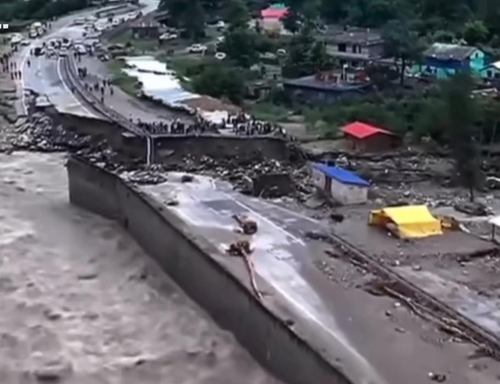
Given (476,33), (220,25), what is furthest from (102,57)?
(476,33)

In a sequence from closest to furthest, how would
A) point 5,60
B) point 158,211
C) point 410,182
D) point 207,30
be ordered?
point 158,211 < point 410,182 < point 5,60 < point 207,30

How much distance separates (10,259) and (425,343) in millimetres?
5193

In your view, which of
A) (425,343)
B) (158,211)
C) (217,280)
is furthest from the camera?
(158,211)

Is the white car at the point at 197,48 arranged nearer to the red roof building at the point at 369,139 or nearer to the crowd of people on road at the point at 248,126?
the crowd of people on road at the point at 248,126

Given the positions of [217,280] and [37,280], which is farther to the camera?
Answer: [37,280]

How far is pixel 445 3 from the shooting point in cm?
2584

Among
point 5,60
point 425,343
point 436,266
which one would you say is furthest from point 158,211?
point 5,60

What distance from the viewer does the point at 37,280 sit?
11641mm

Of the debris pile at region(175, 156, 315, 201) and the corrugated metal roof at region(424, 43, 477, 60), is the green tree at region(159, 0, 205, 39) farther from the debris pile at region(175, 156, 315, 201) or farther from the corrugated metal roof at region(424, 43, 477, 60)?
the debris pile at region(175, 156, 315, 201)

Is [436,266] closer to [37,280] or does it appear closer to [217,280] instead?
[217,280]

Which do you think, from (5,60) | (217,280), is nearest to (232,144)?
(217,280)

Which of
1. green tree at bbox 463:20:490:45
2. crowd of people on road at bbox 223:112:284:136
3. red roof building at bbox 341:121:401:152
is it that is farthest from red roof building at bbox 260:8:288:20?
red roof building at bbox 341:121:401:152

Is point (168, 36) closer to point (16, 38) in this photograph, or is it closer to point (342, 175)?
point (16, 38)

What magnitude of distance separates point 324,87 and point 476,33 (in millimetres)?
4505
